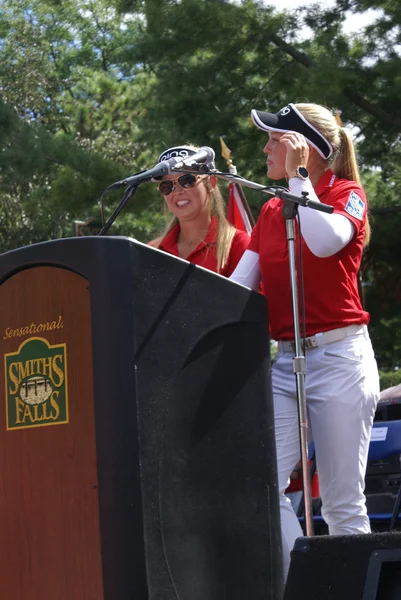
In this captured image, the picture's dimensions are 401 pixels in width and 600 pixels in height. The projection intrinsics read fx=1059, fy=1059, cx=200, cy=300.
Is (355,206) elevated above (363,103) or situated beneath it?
situated beneath

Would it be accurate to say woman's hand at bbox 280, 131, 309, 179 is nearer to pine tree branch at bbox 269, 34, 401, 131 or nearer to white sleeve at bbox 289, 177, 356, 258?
white sleeve at bbox 289, 177, 356, 258

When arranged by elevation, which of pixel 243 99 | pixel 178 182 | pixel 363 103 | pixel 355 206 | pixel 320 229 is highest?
pixel 243 99

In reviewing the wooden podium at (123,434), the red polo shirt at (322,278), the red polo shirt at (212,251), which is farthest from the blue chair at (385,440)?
the wooden podium at (123,434)

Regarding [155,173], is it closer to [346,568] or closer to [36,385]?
[36,385]

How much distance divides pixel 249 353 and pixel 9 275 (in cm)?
69

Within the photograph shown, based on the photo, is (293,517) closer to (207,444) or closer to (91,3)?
(207,444)

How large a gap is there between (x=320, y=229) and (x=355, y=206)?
0.82 feet

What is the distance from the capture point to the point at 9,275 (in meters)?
2.79

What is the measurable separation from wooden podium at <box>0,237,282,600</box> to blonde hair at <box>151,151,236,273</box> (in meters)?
0.78

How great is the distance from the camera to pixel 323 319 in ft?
10.8

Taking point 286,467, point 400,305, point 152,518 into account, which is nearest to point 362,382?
point 286,467

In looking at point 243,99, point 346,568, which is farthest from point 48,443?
point 243,99

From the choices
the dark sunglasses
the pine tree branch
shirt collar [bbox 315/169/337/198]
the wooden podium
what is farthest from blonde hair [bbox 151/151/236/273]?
the pine tree branch

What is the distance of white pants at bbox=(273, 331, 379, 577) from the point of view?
10.5 ft
